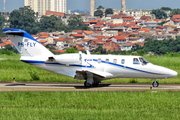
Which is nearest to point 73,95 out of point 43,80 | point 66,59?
point 66,59

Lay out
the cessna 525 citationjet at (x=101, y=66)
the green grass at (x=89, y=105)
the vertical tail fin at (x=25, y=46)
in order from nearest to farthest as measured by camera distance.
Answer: the green grass at (x=89, y=105), the cessna 525 citationjet at (x=101, y=66), the vertical tail fin at (x=25, y=46)

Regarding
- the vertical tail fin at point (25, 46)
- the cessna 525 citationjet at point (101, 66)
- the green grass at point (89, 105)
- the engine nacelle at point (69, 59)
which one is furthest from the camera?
the vertical tail fin at point (25, 46)

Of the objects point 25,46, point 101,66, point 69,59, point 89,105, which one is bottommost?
point 89,105

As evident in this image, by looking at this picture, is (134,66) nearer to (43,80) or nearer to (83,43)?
(43,80)

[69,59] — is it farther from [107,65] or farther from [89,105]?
[89,105]

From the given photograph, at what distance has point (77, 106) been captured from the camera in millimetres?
19281

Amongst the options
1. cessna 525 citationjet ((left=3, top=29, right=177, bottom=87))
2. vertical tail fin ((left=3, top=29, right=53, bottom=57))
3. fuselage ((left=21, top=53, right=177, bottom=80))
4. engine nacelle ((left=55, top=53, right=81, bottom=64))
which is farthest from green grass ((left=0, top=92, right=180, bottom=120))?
vertical tail fin ((left=3, top=29, right=53, bottom=57))

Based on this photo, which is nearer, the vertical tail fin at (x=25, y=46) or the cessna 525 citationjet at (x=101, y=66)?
the cessna 525 citationjet at (x=101, y=66)

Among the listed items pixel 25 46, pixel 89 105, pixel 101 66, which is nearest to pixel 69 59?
pixel 101 66

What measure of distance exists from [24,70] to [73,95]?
53.4 feet

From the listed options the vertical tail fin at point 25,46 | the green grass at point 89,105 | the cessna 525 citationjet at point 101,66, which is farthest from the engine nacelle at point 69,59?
the green grass at point 89,105

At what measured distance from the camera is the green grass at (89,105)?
55.7 ft

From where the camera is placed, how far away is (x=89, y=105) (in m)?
19.5

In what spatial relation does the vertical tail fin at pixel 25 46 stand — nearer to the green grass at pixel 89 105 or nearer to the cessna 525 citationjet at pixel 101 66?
the cessna 525 citationjet at pixel 101 66
